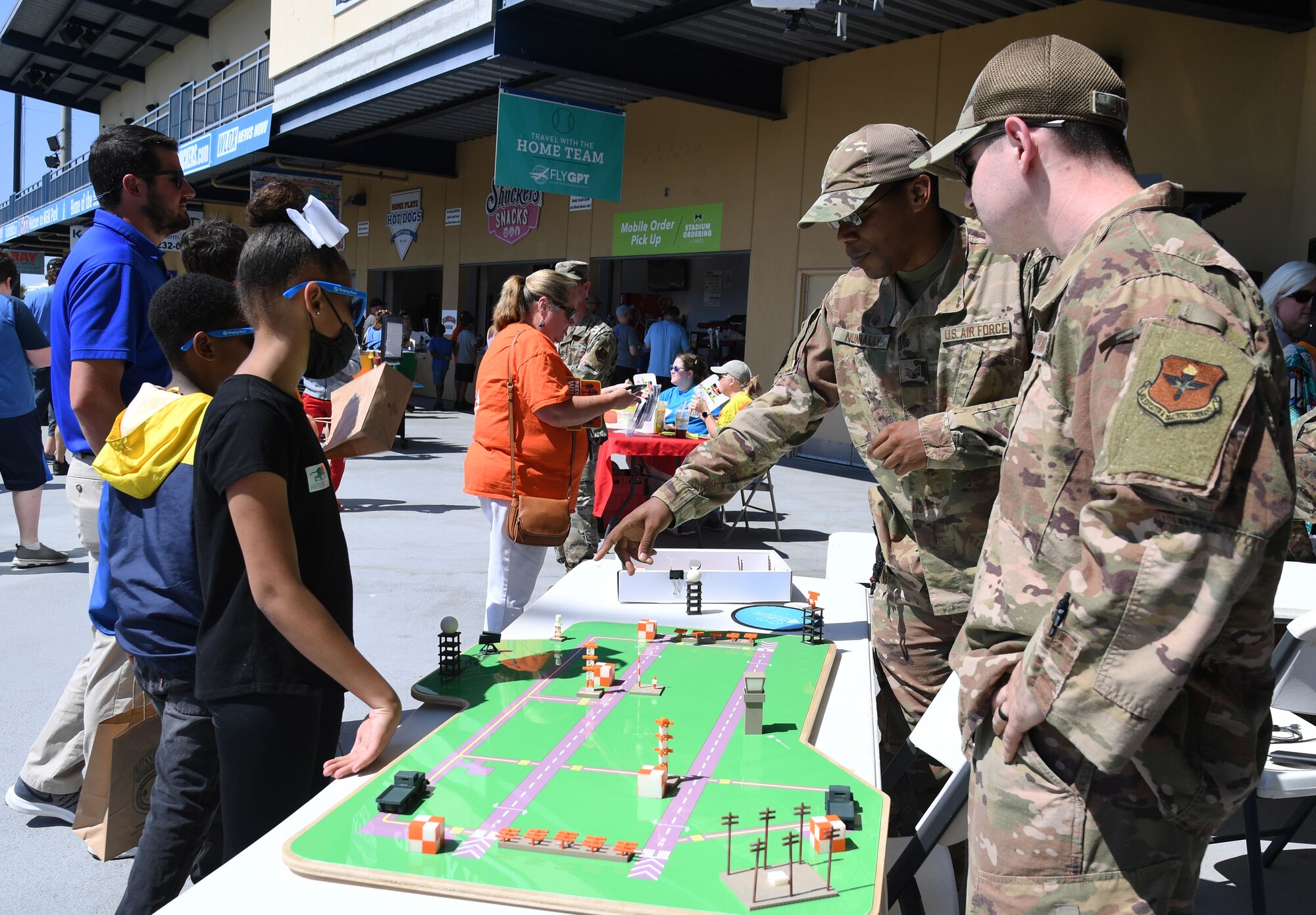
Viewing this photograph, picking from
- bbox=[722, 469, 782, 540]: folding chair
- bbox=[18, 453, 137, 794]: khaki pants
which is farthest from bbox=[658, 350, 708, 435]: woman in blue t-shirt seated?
bbox=[18, 453, 137, 794]: khaki pants

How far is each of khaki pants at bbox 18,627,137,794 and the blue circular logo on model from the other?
173 centimetres

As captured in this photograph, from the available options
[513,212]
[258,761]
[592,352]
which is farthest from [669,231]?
[258,761]

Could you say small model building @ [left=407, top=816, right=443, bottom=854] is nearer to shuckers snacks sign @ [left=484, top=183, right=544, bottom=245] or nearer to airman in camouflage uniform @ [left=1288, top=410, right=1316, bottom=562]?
airman in camouflage uniform @ [left=1288, top=410, right=1316, bottom=562]

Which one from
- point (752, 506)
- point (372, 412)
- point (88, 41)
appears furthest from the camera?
point (88, 41)

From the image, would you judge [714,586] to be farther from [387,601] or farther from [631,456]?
[631,456]

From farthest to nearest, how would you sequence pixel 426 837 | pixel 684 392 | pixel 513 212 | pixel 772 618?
pixel 513 212 → pixel 684 392 → pixel 772 618 → pixel 426 837

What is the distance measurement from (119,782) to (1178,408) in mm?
2410

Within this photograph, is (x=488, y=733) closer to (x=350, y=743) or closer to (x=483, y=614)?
(x=350, y=743)

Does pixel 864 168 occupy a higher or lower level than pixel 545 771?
higher

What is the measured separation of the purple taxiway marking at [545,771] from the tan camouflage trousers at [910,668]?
67cm

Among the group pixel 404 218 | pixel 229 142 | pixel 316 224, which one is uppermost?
pixel 229 142

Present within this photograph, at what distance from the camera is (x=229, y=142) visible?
57.9 ft

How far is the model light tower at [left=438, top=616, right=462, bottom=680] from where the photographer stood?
2.26 m

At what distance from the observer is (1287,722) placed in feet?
9.42
